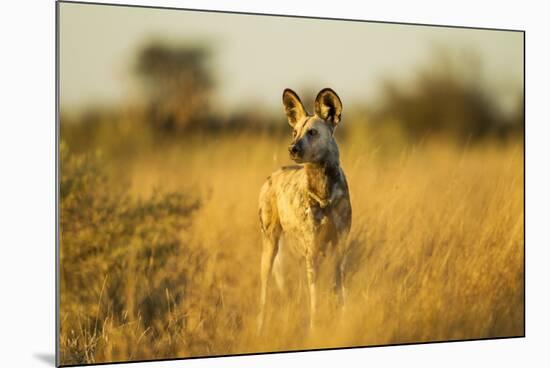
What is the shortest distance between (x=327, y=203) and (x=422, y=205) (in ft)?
2.58

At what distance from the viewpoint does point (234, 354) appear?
296 inches

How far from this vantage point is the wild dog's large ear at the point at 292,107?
7.64m

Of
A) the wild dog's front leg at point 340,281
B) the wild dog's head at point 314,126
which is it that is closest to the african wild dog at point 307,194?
the wild dog's head at point 314,126

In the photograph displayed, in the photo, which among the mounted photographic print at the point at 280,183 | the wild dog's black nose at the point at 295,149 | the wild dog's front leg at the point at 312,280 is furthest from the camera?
the wild dog's front leg at the point at 312,280

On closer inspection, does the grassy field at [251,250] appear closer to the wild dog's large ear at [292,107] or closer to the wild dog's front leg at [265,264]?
the wild dog's front leg at [265,264]

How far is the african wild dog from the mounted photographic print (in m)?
0.01

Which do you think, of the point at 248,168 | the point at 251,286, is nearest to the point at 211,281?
the point at 251,286

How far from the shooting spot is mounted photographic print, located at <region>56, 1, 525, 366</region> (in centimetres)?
719

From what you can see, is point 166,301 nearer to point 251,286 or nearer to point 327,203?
point 251,286

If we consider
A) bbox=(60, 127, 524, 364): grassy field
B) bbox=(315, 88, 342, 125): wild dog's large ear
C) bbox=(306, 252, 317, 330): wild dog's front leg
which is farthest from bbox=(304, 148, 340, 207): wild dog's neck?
bbox=(306, 252, 317, 330): wild dog's front leg

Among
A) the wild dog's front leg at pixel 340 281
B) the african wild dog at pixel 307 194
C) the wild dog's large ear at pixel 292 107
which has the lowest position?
the wild dog's front leg at pixel 340 281

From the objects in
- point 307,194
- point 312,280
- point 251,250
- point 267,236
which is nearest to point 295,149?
point 307,194

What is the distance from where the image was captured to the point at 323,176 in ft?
25.2

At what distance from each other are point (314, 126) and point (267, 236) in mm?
806
